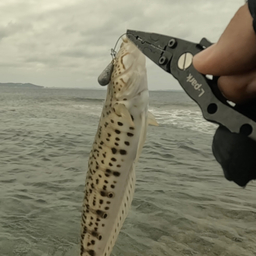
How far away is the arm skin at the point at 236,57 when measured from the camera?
3.99 ft

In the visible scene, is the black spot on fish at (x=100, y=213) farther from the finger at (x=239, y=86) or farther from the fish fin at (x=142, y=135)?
the finger at (x=239, y=86)

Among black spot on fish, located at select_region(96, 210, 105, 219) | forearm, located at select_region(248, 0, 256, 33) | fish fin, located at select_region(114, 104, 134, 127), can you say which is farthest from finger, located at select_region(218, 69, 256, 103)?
black spot on fish, located at select_region(96, 210, 105, 219)

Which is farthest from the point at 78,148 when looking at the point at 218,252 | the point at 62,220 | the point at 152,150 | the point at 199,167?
the point at 218,252

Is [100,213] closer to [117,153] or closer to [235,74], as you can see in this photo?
[117,153]

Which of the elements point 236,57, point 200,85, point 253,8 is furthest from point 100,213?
point 253,8

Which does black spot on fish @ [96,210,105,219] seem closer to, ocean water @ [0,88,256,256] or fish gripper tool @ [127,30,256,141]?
ocean water @ [0,88,256,256]

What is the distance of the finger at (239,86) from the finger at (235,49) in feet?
0.25

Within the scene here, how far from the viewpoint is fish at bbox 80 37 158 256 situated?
3.26 meters

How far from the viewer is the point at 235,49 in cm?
125

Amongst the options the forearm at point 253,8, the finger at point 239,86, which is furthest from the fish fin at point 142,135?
the forearm at point 253,8

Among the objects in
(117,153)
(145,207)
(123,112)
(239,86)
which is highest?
(239,86)

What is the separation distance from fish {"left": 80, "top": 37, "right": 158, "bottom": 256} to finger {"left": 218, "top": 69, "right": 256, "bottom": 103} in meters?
1.62

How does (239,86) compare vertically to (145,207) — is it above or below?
above

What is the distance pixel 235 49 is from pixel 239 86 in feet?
0.91
